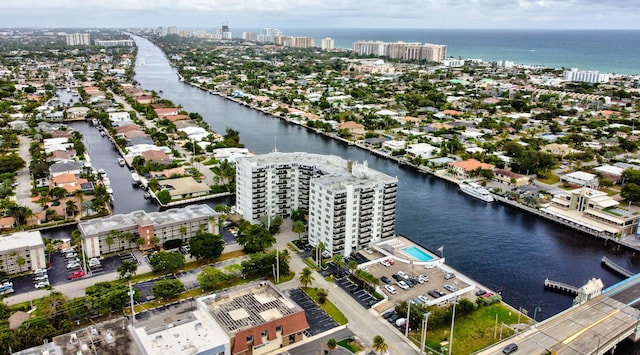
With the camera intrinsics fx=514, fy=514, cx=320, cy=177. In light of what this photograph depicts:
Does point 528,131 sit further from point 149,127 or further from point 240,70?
point 240,70

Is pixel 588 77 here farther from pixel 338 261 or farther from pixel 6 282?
pixel 6 282

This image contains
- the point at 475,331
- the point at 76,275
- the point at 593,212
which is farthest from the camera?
the point at 593,212

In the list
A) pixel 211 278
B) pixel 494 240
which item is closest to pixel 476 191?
pixel 494 240

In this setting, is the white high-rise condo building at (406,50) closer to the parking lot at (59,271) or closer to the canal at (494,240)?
the canal at (494,240)

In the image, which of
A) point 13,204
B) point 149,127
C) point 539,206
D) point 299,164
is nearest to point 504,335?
point 299,164

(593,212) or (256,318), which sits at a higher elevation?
(593,212)

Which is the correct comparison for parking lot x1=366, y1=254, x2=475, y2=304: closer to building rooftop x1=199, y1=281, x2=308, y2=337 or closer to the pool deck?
the pool deck

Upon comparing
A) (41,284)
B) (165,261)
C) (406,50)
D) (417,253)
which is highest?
(406,50)
